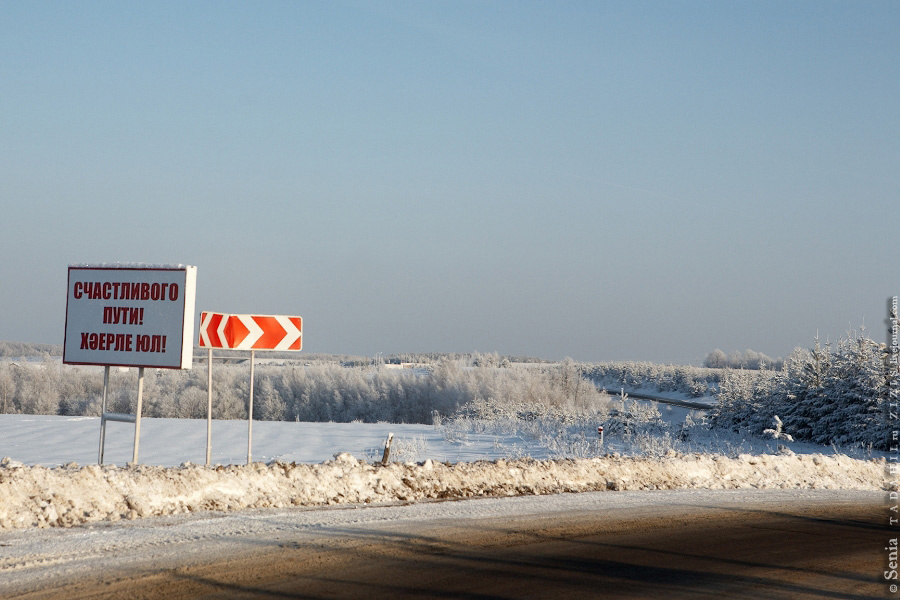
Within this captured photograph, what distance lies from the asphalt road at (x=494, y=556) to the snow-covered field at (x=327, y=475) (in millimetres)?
875

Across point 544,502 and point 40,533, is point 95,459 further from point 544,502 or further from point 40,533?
point 544,502

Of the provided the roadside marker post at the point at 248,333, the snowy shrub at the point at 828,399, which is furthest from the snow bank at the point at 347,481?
the snowy shrub at the point at 828,399

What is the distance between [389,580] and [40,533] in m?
4.02

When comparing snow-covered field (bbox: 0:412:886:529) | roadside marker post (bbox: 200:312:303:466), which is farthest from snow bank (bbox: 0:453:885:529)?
roadside marker post (bbox: 200:312:303:466)

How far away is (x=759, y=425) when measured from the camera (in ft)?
106

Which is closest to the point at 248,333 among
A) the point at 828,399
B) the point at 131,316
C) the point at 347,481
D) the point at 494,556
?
the point at 131,316

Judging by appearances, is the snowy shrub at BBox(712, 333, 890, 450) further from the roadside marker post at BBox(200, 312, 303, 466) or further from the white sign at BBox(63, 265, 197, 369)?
the white sign at BBox(63, 265, 197, 369)

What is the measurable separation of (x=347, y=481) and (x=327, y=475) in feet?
0.98

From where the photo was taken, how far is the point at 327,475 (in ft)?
35.7

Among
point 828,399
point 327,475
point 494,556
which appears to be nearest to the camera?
point 494,556

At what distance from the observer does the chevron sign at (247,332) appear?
13069mm

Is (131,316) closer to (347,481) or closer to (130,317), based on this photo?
(130,317)

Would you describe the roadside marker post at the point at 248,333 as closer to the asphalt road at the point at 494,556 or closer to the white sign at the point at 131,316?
the white sign at the point at 131,316

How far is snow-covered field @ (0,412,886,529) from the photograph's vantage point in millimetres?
8977
